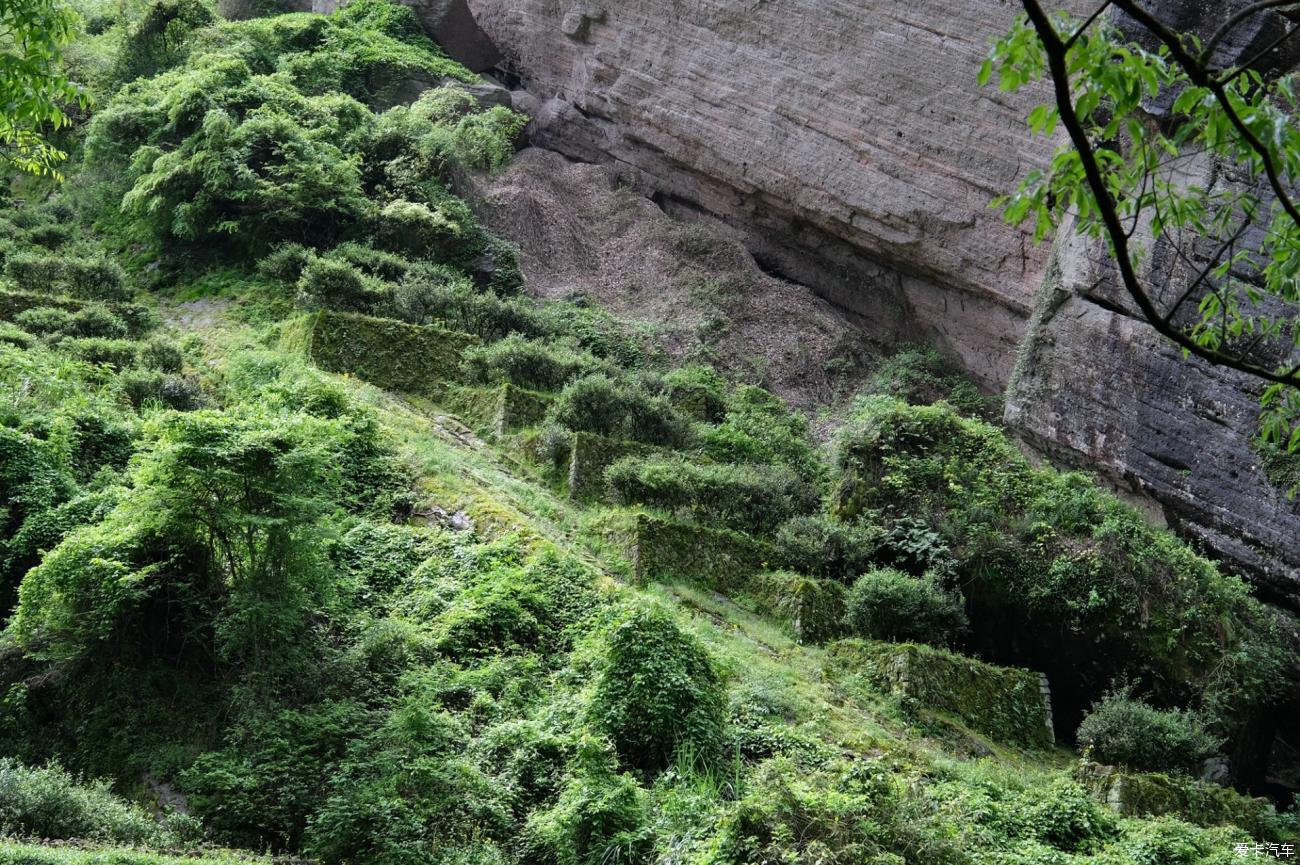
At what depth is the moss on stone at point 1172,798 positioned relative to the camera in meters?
8.61

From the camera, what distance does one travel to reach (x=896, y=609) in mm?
11398

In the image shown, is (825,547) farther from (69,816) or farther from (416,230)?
(416,230)

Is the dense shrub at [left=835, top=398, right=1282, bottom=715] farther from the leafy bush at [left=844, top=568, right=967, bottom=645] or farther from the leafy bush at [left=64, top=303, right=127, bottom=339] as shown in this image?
the leafy bush at [left=64, top=303, right=127, bottom=339]

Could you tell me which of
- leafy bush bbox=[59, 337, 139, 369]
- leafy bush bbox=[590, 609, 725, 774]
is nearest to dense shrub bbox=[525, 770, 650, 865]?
leafy bush bbox=[590, 609, 725, 774]

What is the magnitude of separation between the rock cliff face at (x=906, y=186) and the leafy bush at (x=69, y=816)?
14.6 metres

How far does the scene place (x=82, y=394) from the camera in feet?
37.1

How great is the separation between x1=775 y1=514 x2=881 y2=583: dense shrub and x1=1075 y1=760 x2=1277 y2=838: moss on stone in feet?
12.6

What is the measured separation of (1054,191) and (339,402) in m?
9.28

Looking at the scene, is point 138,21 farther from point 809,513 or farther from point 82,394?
point 809,513

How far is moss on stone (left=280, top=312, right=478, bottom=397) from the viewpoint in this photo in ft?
47.8

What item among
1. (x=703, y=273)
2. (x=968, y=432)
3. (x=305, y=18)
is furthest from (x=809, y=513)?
(x=305, y=18)

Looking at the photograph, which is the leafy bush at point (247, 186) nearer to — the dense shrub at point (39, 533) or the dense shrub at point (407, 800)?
the dense shrub at point (39, 533)

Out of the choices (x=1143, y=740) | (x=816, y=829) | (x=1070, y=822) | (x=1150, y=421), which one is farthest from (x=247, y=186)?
(x=1070, y=822)

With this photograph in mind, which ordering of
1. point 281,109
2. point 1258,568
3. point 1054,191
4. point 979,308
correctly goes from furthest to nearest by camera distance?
1. point 979,308
2. point 281,109
3. point 1258,568
4. point 1054,191
